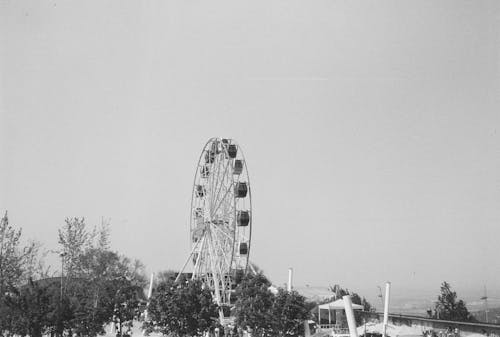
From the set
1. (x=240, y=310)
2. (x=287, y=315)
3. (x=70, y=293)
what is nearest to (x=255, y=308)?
(x=240, y=310)

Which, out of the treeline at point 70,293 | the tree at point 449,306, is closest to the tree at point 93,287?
the treeline at point 70,293

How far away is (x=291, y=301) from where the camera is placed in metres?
30.8

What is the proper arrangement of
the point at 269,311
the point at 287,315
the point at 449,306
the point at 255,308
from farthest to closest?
the point at 449,306, the point at 255,308, the point at 269,311, the point at 287,315

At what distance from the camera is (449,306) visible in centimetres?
5278

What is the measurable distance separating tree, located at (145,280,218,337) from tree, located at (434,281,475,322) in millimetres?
26012

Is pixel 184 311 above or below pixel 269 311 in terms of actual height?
below

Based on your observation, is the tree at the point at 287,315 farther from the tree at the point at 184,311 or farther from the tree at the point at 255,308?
Answer: the tree at the point at 184,311

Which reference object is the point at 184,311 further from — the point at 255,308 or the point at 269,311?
the point at 269,311

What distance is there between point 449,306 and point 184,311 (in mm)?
30513

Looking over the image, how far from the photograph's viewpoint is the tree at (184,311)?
3288cm

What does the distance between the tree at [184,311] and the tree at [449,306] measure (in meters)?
26.0

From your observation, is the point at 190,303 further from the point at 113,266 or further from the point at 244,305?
the point at 113,266

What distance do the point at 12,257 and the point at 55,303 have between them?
3645 millimetres

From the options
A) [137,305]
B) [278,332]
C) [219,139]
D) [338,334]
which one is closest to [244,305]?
[278,332]
